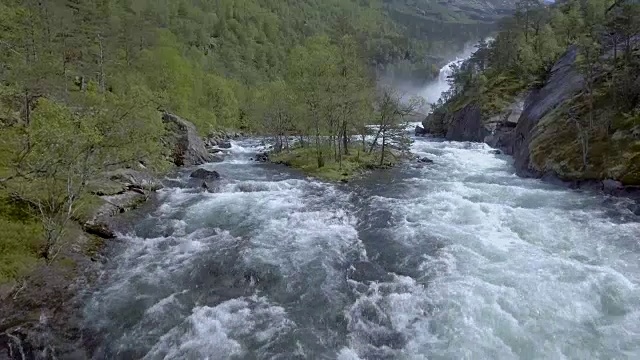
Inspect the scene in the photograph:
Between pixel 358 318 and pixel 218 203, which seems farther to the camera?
pixel 218 203

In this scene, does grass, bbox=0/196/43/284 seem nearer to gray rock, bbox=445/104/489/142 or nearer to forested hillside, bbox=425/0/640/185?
forested hillside, bbox=425/0/640/185

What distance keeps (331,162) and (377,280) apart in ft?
90.4

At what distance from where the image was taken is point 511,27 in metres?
96.1

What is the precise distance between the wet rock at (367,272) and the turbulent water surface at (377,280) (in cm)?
8

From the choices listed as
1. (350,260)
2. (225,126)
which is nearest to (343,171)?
(350,260)

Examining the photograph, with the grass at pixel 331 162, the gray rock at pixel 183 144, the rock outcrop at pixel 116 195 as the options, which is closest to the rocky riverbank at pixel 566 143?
the grass at pixel 331 162

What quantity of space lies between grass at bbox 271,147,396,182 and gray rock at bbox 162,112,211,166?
864 centimetres

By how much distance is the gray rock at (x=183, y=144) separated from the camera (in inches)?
1801

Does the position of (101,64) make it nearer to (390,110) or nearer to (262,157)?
(262,157)

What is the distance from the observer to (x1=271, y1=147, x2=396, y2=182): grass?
4006 cm

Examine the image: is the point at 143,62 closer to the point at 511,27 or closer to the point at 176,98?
the point at 176,98

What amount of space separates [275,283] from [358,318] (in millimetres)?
4276

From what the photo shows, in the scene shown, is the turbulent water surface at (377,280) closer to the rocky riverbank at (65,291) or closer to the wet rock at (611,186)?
the rocky riverbank at (65,291)

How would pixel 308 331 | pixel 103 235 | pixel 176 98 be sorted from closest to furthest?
pixel 308 331 < pixel 103 235 < pixel 176 98
